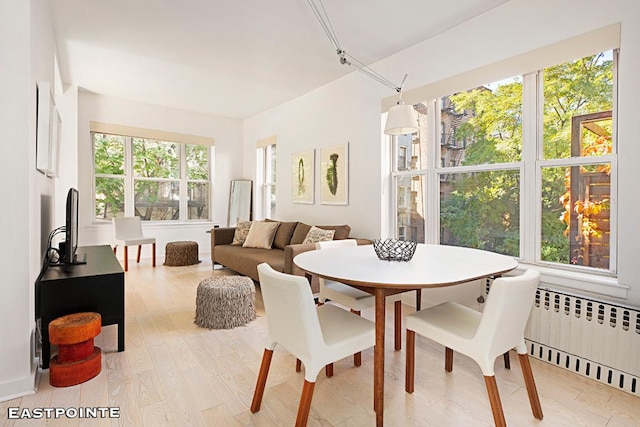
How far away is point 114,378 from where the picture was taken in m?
1.97

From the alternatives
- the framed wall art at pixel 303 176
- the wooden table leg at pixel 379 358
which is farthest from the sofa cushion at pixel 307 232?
the wooden table leg at pixel 379 358

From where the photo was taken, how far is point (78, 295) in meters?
2.19

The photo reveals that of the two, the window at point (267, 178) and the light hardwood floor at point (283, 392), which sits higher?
the window at point (267, 178)

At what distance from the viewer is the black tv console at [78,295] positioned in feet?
6.79

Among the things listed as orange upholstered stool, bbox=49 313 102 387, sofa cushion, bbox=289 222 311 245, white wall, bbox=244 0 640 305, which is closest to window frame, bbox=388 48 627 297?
white wall, bbox=244 0 640 305

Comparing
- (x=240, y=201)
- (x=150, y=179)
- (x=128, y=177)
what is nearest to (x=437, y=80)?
(x=240, y=201)

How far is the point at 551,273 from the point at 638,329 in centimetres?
60

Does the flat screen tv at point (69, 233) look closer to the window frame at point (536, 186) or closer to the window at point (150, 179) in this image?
the window frame at point (536, 186)

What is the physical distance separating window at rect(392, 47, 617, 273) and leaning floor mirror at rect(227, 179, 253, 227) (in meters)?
3.85

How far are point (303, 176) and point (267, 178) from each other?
1.48 meters

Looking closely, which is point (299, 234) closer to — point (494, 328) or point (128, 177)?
point (494, 328)

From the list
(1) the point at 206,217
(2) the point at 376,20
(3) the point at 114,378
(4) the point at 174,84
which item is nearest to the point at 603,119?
(2) the point at 376,20

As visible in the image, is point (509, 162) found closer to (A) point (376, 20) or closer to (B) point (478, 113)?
(B) point (478, 113)

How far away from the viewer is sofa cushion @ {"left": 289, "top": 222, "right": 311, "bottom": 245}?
13.7 ft
